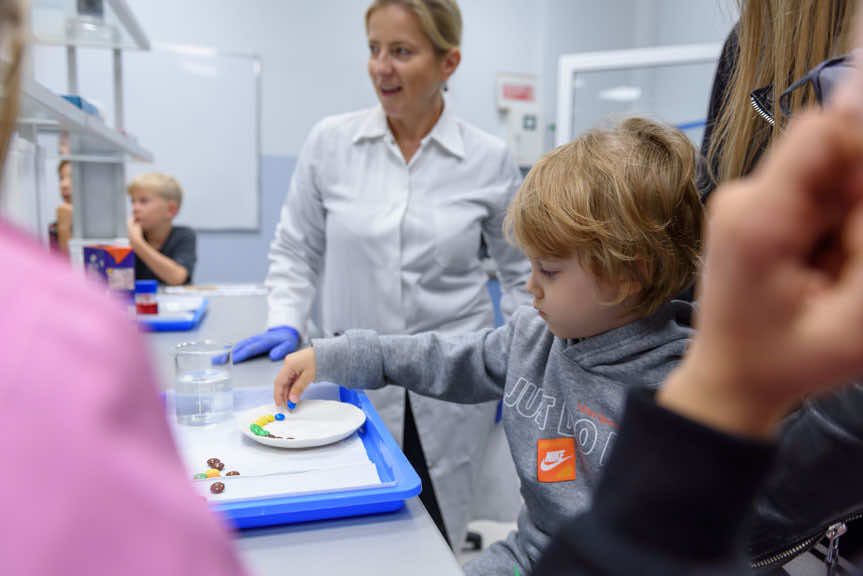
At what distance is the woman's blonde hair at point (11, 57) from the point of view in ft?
0.88

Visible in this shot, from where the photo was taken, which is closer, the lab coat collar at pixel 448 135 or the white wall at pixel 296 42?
the lab coat collar at pixel 448 135

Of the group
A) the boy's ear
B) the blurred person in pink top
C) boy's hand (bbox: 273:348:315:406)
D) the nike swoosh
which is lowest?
the nike swoosh

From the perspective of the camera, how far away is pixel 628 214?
801 millimetres

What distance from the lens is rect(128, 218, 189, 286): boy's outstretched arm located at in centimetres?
242

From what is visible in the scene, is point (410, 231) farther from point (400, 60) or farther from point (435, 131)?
point (400, 60)

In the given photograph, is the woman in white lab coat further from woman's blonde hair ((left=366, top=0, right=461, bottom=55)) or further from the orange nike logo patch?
the orange nike logo patch

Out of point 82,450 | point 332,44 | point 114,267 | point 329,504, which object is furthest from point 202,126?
point 82,450

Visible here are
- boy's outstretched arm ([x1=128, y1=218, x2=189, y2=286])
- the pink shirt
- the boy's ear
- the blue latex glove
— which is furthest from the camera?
the boy's ear

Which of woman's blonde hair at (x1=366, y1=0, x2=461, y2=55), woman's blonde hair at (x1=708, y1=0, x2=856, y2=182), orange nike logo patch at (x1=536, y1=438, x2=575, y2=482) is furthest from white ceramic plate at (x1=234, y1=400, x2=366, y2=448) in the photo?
woman's blonde hair at (x1=366, y1=0, x2=461, y2=55)

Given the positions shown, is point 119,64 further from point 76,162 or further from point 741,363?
point 741,363

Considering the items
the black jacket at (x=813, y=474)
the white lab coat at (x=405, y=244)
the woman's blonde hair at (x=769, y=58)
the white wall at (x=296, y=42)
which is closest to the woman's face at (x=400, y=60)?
the white lab coat at (x=405, y=244)

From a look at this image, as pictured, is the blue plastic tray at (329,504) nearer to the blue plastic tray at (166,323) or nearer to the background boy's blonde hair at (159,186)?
the blue plastic tray at (166,323)

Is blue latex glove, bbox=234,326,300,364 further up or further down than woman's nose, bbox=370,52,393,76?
further down

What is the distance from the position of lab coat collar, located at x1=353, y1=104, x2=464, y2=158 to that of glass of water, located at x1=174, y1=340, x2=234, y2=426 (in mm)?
703
